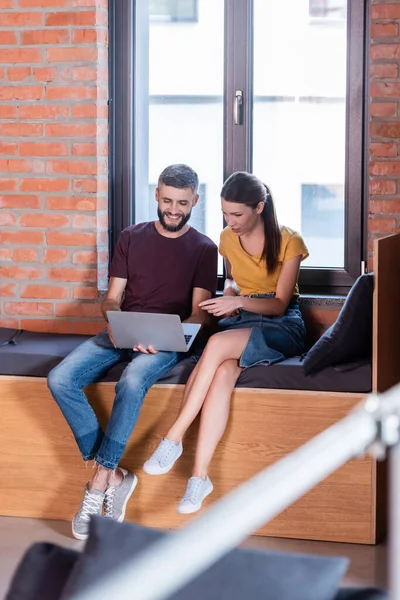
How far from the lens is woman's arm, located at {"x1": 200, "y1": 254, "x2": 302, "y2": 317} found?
3080 millimetres

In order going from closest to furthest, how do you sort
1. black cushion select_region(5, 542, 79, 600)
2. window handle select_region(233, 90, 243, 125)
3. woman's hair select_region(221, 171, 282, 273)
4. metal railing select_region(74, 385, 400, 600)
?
metal railing select_region(74, 385, 400, 600) < black cushion select_region(5, 542, 79, 600) < woman's hair select_region(221, 171, 282, 273) < window handle select_region(233, 90, 243, 125)

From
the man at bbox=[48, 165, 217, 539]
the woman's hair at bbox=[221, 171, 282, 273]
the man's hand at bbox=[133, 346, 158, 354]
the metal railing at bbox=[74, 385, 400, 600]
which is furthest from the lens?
the woman's hair at bbox=[221, 171, 282, 273]

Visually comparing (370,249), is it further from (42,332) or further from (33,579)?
(33,579)

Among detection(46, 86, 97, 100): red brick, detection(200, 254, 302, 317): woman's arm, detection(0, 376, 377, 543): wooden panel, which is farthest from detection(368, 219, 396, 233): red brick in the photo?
detection(46, 86, 97, 100): red brick

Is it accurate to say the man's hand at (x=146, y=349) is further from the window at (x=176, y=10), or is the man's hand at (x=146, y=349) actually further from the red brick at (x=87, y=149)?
the window at (x=176, y=10)

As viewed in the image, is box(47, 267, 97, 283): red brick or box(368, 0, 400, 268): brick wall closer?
box(368, 0, 400, 268): brick wall

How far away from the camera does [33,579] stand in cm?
124

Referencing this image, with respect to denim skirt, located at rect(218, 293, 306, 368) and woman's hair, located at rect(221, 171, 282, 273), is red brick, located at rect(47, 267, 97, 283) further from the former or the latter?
woman's hair, located at rect(221, 171, 282, 273)

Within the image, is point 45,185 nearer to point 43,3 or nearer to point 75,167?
point 75,167

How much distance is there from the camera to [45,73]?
11.8 ft

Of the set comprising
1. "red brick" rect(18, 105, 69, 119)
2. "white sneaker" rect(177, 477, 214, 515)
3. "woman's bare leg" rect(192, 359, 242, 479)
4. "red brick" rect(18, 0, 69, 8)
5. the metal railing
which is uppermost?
"red brick" rect(18, 0, 69, 8)

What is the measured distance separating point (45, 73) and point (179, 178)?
0.77m

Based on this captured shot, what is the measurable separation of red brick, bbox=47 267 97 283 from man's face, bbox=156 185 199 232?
0.48 m

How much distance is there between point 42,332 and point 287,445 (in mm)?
1174
